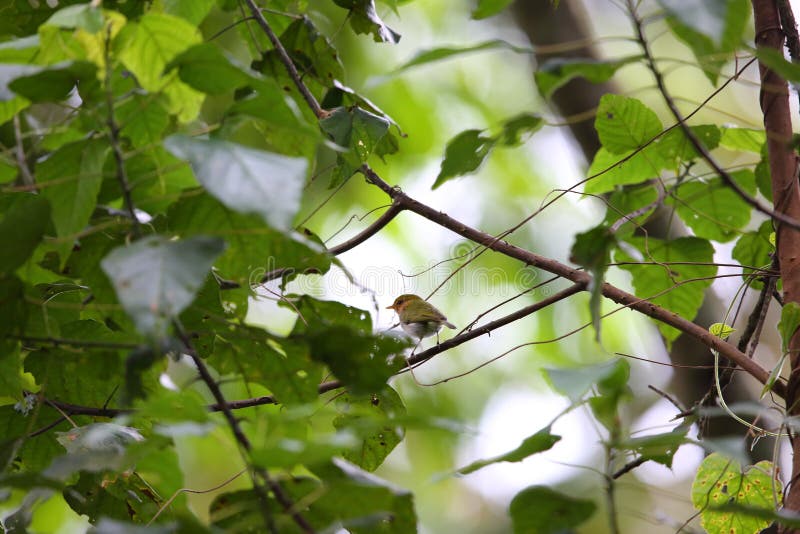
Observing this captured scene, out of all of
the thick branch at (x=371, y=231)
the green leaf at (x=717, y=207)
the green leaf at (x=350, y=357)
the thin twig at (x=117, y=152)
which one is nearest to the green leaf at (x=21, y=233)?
the thin twig at (x=117, y=152)

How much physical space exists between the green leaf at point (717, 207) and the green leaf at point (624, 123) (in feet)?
0.55

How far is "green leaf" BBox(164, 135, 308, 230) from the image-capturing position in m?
0.69

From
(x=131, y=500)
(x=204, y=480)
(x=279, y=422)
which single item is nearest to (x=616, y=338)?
(x=204, y=480)

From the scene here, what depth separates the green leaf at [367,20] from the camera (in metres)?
1.51

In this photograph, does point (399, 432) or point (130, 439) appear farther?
point (399, 432)

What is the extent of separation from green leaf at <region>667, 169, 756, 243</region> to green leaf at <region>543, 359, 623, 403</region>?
2.63 ft

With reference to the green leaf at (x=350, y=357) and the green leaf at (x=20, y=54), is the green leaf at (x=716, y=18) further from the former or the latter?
the green leaf at (x=20, y=54)

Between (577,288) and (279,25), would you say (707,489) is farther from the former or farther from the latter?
(279,25)

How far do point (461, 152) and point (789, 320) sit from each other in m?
0.55

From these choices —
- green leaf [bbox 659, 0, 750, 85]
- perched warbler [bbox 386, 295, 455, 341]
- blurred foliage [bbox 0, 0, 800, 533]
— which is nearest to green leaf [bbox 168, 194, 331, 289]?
blurred foliage [bbox 0, 0, 800, 533]

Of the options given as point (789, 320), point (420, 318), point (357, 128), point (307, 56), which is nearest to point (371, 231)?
point (357, 128)

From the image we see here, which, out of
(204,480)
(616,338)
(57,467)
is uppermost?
(57,467)

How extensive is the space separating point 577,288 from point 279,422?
63 centimetres

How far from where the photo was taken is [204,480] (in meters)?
4.75
